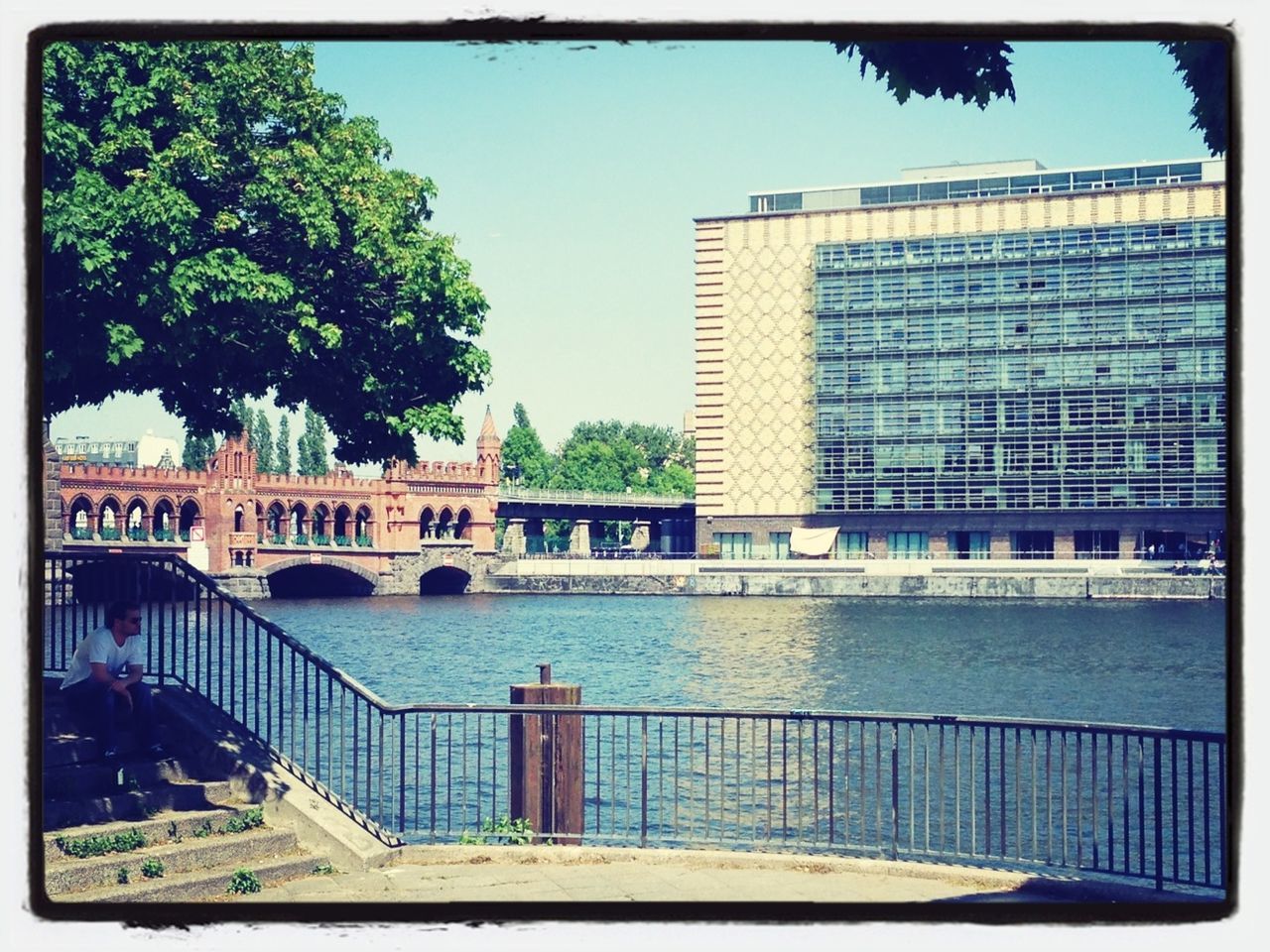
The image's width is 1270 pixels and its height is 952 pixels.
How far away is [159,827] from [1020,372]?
8158cm

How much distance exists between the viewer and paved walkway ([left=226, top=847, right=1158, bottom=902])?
9867mm

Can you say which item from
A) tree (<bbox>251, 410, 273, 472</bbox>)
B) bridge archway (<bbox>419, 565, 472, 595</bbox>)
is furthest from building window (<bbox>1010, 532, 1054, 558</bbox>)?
tree (<bbox>251, 410, 273, 472</bbox>)

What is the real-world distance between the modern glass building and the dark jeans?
74.5m

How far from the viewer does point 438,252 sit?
14836mm

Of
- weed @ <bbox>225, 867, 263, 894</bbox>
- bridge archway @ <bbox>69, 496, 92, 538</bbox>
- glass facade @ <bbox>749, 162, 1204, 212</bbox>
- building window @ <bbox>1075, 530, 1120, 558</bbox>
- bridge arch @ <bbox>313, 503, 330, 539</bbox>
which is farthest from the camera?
bridge arch @ <bbox>313, 503, 330, 539</bbox>

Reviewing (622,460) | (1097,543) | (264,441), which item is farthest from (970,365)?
(622,460)

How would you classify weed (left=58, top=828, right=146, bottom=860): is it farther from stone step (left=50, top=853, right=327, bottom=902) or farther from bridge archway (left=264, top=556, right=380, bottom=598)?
bridge archway (left=264, top=556, right=380, bottom=598)

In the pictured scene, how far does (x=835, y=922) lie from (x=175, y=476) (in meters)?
89.5

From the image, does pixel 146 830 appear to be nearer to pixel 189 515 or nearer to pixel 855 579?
pixel 189 515

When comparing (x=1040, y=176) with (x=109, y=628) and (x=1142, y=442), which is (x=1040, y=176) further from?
(x=109, y=628)

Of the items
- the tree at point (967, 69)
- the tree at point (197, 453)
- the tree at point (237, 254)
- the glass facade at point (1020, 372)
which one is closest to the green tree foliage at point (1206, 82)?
the tree at point (967, 69)

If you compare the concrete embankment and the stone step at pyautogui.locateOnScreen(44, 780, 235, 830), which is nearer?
the stone step at pyautogui.locateOnScreen(44, 780, 235, 830)

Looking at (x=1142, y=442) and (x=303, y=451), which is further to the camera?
(x=303, y=451)

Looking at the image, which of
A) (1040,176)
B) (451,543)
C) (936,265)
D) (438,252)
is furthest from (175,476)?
(438,252)
